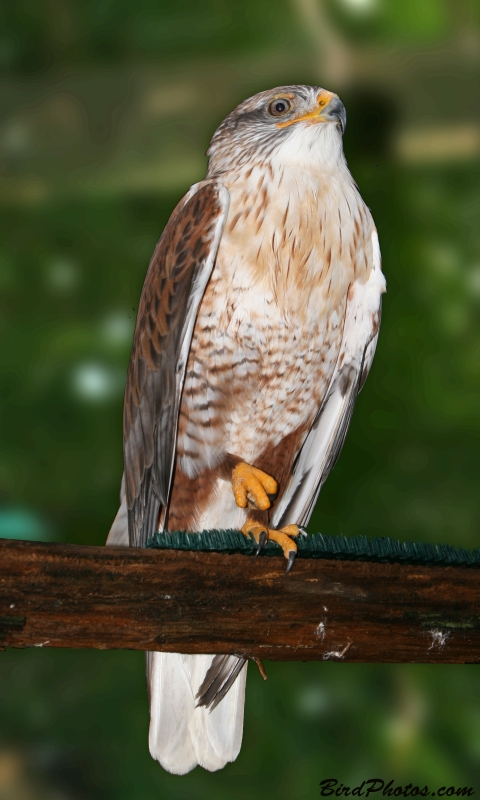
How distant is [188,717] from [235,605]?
1.99 feet

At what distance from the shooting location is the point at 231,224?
5.64 ft

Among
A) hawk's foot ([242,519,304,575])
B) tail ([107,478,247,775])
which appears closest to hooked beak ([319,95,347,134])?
hawk's foot ([242,519,304,575])

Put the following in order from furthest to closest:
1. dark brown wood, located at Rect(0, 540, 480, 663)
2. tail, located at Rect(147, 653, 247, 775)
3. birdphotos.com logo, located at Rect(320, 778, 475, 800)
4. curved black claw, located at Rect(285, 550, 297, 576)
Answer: birdphotos.com logo, located at Rect(320, 778, 475, 800) → tail, located at Rect(147, 653, 247, 775) → curved black claw, located at Rect(285, 550, 297, 576) → dark brown wood, located at Rect(0, 540, 480, 663)

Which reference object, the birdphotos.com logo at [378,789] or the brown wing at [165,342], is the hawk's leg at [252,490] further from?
the birdphotos.com logo at [378,789]

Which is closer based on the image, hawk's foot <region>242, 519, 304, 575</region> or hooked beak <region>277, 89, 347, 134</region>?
hawk's foot <region>242, 519, 304, 575</region>

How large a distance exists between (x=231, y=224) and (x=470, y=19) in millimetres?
1483

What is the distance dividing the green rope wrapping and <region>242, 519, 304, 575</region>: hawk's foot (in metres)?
0.01

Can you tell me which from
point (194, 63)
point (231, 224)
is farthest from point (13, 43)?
point (231, 224)

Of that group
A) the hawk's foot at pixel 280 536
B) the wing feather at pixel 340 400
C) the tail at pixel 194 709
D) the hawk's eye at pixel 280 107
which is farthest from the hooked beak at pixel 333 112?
the tail at pixel 194 709

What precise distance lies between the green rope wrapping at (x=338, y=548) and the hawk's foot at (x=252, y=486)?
0.62 feet

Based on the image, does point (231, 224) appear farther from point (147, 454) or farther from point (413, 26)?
point (413, 26)

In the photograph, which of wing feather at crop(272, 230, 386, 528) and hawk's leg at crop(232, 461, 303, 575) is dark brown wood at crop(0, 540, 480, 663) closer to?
hawk's leg at crop(232, 461, 303, 575)

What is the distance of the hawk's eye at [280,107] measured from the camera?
1874mm

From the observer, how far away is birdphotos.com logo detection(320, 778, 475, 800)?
229 cm
